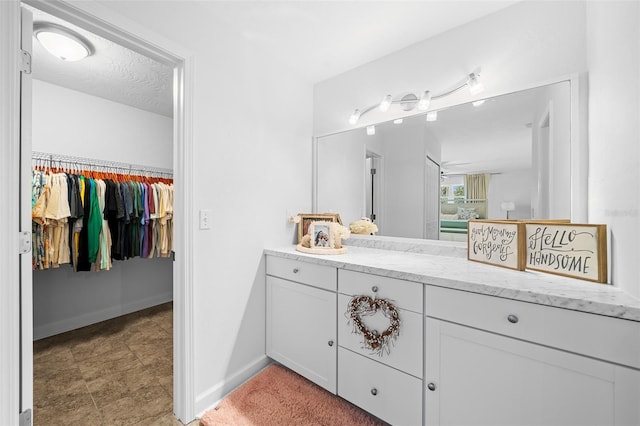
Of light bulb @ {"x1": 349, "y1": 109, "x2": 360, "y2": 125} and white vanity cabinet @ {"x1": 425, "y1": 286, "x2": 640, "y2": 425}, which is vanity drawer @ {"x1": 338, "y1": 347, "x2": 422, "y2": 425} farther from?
light bulb @ {"x1": 349, "y1": 109, "x2": 360, "y2": 125}

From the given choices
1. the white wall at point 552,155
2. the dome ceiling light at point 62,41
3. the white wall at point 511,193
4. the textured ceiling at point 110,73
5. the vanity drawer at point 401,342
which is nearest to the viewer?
the vanity drawer at point 401,342

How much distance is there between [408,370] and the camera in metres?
1.25

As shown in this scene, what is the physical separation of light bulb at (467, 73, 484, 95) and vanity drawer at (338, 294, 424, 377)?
135 cm

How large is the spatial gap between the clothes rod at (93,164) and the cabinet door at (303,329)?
223 cm

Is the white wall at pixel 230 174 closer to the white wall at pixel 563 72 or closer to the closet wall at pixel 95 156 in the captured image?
the white wall at pixel 563 72

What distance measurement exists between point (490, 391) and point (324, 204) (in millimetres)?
1598

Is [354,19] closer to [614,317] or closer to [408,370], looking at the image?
[614,317]

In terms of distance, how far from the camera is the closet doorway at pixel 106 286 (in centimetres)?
152

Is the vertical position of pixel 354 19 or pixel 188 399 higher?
pixel 354 19

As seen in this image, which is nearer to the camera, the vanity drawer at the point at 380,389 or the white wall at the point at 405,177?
the vanity drawer at the point at 380,389

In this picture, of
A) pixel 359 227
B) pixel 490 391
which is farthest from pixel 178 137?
pixel 490 391

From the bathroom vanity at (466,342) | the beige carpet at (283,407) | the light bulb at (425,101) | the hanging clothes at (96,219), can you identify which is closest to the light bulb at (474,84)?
the light bulb at (425,101)

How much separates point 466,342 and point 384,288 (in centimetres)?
40

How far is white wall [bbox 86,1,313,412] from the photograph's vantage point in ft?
4.94
